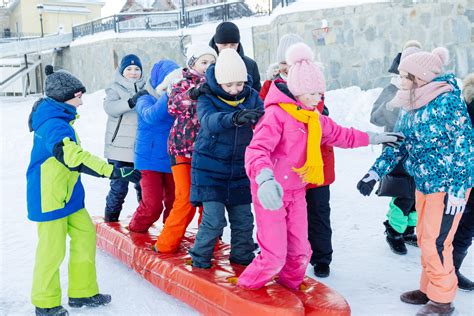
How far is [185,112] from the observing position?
4.01 metres

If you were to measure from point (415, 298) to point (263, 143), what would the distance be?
1.58m

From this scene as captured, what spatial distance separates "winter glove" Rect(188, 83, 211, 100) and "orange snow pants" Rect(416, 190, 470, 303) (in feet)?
5.34

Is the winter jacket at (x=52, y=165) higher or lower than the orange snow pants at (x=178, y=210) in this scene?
higher

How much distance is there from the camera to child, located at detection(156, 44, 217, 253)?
400cm

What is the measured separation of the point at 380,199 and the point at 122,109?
11.0 ft

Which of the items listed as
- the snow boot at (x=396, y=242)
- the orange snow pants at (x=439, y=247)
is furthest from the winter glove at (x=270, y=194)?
the snow boot at (x=396, y=242)

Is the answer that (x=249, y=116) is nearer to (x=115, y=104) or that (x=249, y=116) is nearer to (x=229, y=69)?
(x=229, y=69)

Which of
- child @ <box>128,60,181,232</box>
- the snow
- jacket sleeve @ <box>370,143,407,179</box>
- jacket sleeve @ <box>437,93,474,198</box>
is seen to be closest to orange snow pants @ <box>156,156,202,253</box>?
the snow

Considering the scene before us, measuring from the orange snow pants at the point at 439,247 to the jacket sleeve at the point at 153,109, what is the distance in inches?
83.3

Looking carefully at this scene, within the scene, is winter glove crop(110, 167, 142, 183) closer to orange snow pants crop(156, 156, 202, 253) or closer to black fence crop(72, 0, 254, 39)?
orange snow pants crop(156, 156, 202, 253)

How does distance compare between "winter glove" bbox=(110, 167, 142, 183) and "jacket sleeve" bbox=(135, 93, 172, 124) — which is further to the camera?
"jacket sleeve" bbox=(135, 93, 172, 124)

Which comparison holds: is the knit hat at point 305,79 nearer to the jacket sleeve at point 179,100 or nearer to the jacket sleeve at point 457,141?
the jacket sleeve at point 457,141

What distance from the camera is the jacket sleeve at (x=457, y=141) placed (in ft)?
10.8

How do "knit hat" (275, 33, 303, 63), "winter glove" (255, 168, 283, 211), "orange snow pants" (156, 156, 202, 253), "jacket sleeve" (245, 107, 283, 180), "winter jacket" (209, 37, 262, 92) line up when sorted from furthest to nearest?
"winter jacket" (209, 37, 262, 92)
"knit hat" (275, 33, 303, 63)
"orange snow pants" (156, 156, 202, 253)
"jacket sleeve" (245, 107, 283, 180)
"winter glove" (255, 168, 283, 211)
